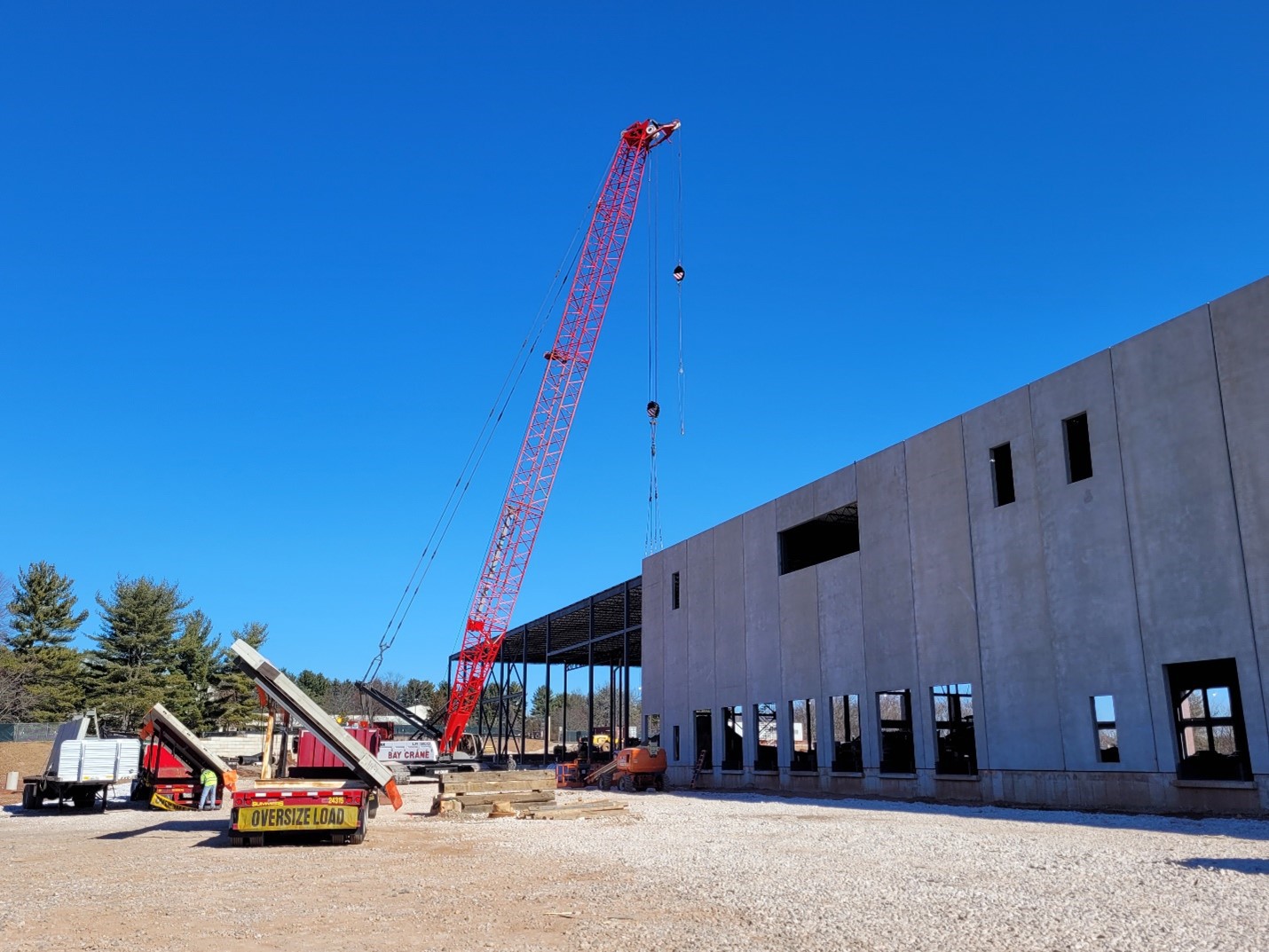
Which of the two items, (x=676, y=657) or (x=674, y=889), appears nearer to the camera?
(x=674, y=889)

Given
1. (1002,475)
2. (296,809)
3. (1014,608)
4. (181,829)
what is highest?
(1002,475)

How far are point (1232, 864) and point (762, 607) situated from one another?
24.8m

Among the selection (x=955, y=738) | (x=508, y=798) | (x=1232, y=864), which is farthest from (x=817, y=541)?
(x=1232, y=864)

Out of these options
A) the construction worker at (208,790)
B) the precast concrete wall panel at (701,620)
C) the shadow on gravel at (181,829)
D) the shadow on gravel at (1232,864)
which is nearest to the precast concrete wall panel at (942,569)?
the precast concrete wall panel at (701,620)

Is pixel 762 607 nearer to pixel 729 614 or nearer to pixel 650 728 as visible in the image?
pixel 729 614

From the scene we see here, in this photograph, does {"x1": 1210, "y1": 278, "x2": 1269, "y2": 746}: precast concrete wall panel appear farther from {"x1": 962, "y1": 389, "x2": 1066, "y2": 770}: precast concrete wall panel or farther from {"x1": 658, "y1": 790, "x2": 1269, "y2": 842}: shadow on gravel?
{"x1": 962, "y1": 389, "x2": 1066, "y2": 770}: precast concrete wall panel

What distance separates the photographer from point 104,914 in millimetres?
10891

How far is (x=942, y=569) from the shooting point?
94.5 ft

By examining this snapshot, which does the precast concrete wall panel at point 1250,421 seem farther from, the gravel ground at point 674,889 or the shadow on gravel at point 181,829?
the shadow on gravel at point 181,829

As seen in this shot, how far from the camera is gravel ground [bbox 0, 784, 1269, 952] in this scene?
911 centimetres

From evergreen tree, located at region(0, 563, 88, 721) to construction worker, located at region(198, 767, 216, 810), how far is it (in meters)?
46.5

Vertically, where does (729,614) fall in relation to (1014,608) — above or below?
above

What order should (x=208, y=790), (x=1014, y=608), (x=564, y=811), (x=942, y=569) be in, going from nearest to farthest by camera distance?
(x=564, y=811), (x=1014, y=608), (x=208, y=790), (x=942, y=569)

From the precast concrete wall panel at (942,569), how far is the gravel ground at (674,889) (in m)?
7.29
